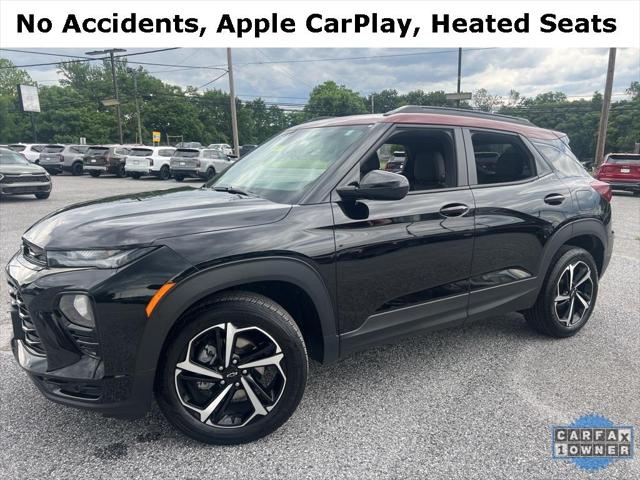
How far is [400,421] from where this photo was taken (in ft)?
8.75

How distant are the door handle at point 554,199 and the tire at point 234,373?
7.69 ft

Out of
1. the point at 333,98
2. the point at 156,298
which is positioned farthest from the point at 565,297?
the point at 333,98

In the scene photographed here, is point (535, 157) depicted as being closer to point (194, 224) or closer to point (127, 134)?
point (194, 224)

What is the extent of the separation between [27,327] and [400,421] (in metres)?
2.05

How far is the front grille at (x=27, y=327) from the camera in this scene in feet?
7.35

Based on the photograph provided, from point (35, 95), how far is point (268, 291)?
50.9 meters

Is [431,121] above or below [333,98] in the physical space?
below

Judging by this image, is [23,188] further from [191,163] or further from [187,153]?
[187,153]

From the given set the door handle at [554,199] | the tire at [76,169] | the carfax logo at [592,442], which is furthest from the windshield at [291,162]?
the tire at [76,169]

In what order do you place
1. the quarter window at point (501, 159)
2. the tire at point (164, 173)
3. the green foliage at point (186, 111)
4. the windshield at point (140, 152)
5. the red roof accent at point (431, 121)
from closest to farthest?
the red roof accent at point (431, 121) → the quarter window at point (501, 159) → the windshield at point (140, 152) → the tire at point (164, 173) → the green foliage at point (186, 111)

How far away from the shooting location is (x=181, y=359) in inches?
88.6

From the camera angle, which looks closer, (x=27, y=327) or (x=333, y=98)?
(x=27, y=327)

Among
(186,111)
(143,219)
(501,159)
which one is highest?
(186,111)

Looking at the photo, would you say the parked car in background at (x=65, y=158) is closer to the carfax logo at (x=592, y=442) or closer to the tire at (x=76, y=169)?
the tire at (x=76, y=169)
